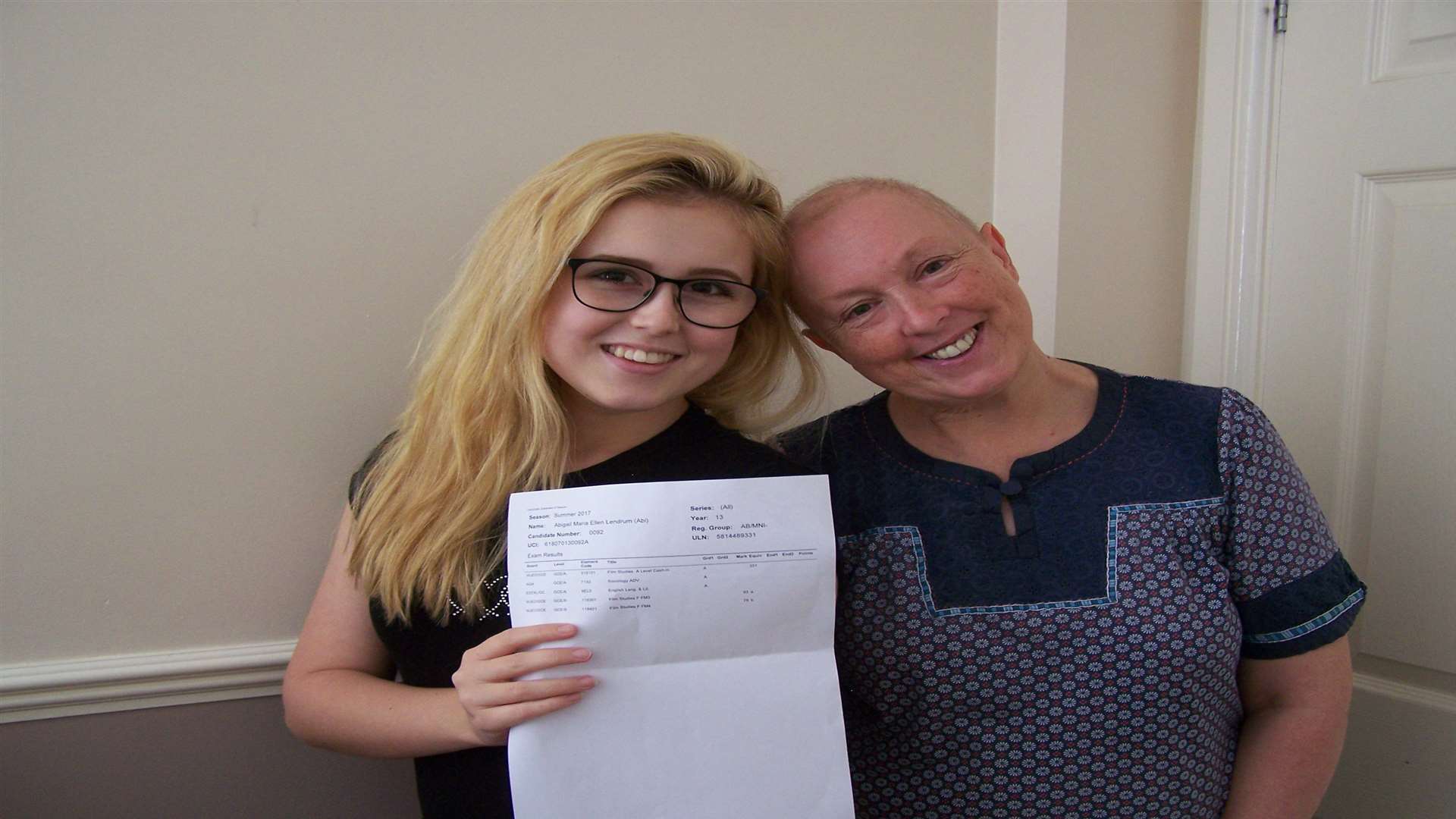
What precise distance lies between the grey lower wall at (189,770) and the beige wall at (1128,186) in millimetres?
1610

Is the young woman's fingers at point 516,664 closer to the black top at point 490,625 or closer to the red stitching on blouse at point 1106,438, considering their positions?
the black top at point 490,625

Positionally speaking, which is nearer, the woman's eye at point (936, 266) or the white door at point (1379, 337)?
the woman's eye at point (936, 266)

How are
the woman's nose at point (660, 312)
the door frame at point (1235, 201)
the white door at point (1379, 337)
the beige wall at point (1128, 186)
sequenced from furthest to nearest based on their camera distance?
the beige wall at point (1128, 186)
the door frame at point (1235, 201)
the white door at point (1379, 337)
the woman's nose at point (660, 312)

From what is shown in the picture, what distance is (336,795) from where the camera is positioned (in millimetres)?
1460

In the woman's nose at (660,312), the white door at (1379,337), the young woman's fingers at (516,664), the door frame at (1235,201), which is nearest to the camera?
the young woman's fingers at (516,664)

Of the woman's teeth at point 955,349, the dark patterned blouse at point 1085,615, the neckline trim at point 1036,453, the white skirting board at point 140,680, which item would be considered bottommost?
the white skirting board at point 140,680

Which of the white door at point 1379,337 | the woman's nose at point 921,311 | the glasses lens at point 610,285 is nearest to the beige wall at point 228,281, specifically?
the glasses lens at point 610,285

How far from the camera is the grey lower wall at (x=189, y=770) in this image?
51.9 inches

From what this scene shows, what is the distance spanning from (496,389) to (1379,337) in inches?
63.2

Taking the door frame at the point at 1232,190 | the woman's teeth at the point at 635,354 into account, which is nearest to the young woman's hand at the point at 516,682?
the woman's teeth at the point at 635,354

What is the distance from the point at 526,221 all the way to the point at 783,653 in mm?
581

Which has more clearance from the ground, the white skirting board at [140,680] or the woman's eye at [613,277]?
the woman's eye at [613,277]

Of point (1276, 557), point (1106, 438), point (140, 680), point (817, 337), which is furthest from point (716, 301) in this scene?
point (140, 680)

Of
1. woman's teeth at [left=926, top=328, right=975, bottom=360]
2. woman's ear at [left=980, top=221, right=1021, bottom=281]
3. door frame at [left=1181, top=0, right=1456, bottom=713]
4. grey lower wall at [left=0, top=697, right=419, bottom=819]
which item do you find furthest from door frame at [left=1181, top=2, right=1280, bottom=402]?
grey lower wall at [left=0, top=697, right=419, bottom=819]
